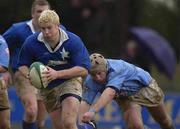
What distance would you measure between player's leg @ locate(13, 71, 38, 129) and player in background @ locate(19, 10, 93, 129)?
141 centimetres

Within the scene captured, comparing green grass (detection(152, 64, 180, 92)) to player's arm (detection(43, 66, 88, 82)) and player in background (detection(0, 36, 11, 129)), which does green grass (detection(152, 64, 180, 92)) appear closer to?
player in background (detection(0, 36, 11, 129))

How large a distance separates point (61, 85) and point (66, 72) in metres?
0.42

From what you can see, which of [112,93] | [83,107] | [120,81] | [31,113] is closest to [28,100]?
[31,113]

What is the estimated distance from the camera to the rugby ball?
1145 centimetres

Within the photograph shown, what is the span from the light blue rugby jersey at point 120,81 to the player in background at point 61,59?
0.49m

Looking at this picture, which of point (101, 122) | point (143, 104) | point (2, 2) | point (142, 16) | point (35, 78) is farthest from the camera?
point (142, 16)

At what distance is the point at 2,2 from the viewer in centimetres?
2291

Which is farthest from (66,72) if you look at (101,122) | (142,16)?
(142,16)

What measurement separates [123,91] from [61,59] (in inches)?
48.5

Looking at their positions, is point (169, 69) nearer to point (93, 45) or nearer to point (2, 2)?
point (93, 45)

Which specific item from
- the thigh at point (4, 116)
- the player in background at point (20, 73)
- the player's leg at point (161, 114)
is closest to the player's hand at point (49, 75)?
the thigh at point (4, 116)

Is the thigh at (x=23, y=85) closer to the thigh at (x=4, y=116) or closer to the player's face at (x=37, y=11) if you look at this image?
the player's face at (x=37, y=11)

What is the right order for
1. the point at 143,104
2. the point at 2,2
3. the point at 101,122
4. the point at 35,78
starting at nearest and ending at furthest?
the point at 35,78 < the point at 143,104 < the point at 101,122 < the point at 2,2

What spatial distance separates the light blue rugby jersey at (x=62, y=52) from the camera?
11.7 metres
